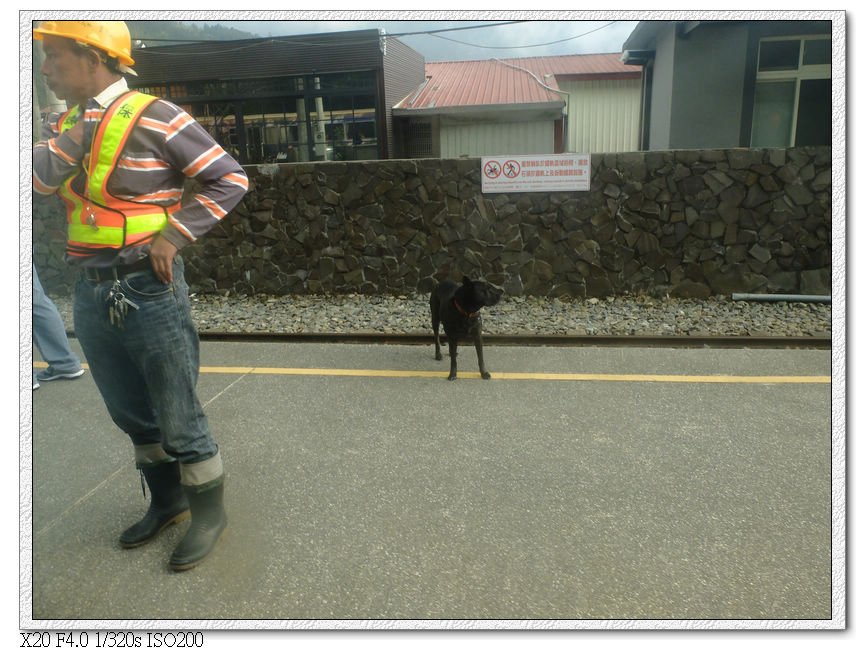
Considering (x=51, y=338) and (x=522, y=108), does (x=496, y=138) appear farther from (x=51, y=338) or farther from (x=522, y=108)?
(x=51, y=338)

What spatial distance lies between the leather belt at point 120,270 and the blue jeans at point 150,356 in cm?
2

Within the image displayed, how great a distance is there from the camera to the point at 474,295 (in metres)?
4.29

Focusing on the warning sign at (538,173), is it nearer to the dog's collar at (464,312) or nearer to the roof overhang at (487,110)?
the roof overhang at (487,110)

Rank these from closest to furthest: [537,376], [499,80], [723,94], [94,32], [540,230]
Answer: [94,32], [499,80], [537,376], [723,94], [540,230]

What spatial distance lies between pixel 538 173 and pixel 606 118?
1326mm

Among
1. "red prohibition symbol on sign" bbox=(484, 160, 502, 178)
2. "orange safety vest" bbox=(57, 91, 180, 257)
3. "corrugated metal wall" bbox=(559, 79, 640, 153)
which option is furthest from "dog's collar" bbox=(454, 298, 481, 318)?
"red prohibition symbol on sign" bbox=(484, 160, 502, 178)

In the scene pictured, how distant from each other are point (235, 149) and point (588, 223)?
4.86m

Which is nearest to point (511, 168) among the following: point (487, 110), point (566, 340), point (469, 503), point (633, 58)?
point (487, 110)

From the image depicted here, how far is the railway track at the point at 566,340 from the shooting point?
5.25m

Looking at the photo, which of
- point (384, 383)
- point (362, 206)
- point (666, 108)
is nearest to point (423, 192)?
point (362, 206)

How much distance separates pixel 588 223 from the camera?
729cm

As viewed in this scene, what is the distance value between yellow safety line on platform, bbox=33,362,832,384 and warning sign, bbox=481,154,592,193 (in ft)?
10.9

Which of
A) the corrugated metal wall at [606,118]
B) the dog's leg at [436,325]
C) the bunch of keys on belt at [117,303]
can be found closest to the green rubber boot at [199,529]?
the bunch of keys on belt at [117,303]

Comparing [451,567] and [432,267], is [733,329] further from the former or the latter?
[451,567]
